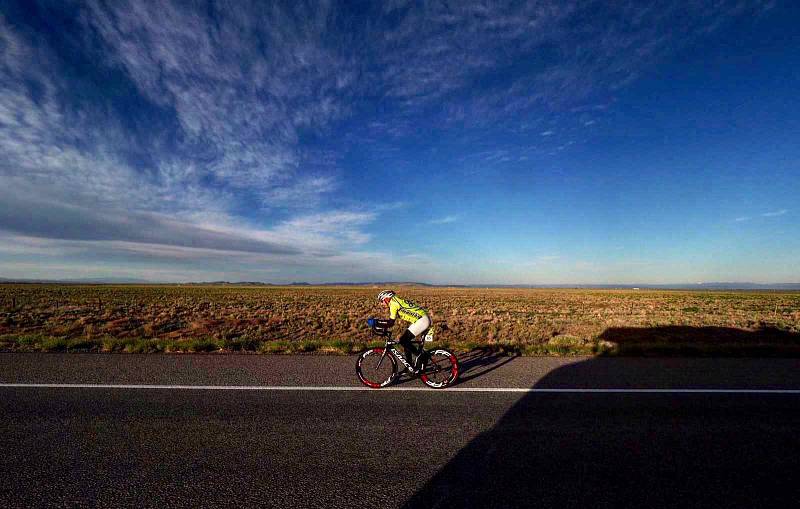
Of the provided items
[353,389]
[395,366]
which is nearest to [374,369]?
[395,366]

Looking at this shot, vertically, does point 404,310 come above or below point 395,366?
above

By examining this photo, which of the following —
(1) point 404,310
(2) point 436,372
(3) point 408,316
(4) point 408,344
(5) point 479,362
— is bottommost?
(5) point 479,362

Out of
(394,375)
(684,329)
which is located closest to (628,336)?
(684,329)

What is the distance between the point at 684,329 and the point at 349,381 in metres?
21.0

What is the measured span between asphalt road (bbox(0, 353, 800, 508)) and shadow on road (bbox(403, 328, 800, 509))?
2 centimetres

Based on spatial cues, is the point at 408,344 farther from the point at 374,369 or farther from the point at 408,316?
the point at 374,369

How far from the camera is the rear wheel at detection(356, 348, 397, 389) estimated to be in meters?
6.66

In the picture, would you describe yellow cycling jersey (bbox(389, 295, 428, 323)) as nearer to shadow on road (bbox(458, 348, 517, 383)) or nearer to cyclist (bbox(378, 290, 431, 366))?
cyclist (bbox(378, 290, 431, 366))

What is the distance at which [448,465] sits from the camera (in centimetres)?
385

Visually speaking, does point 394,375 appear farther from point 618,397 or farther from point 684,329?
point 684,329

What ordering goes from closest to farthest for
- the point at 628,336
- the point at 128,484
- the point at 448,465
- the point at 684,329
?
the point at 128,484 → the point at 448,465 → the point at 628,336 → the point at 684,329

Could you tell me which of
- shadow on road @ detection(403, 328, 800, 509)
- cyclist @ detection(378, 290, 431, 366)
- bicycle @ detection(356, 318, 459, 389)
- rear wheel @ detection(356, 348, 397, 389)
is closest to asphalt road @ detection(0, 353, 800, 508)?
shadow on road @ detection(403, 328, 800, 509)

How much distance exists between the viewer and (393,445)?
4.27 m

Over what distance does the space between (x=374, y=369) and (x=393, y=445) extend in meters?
2.74
